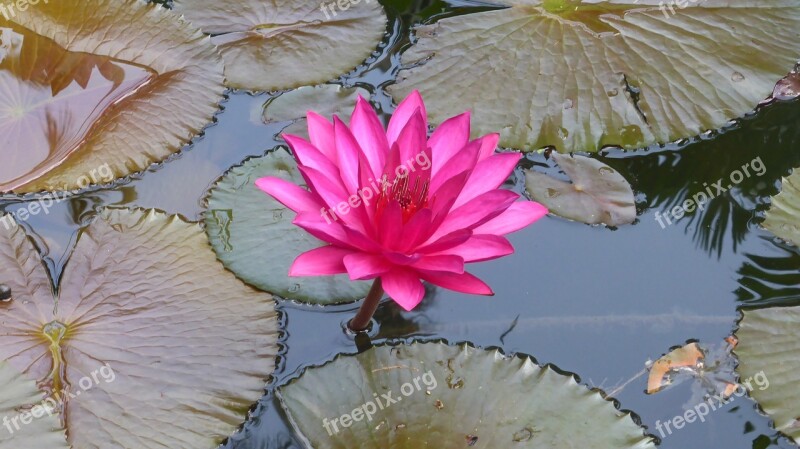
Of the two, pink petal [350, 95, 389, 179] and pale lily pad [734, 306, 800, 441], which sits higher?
pink petal [350, 95, 389, 179]

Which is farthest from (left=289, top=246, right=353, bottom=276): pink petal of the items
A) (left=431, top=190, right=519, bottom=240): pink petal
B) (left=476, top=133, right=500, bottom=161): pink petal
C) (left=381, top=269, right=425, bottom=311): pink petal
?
(left=476, top=133, right=500, bottom=161): pink petal

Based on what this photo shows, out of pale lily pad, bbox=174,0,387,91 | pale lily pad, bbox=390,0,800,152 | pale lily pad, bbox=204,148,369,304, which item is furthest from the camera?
pale lily pad, bbox=174,0,387,91

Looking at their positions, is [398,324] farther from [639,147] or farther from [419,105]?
[639,147]

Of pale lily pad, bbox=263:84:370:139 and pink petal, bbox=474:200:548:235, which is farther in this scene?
pale lily pad, bbox=263:84:370:139

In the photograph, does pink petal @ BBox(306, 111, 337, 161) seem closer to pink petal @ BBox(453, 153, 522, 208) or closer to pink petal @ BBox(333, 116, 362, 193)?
pink petal @ BBox(333, 116, 362, 193)

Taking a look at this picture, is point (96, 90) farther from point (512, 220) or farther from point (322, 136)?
point (512, 220)
